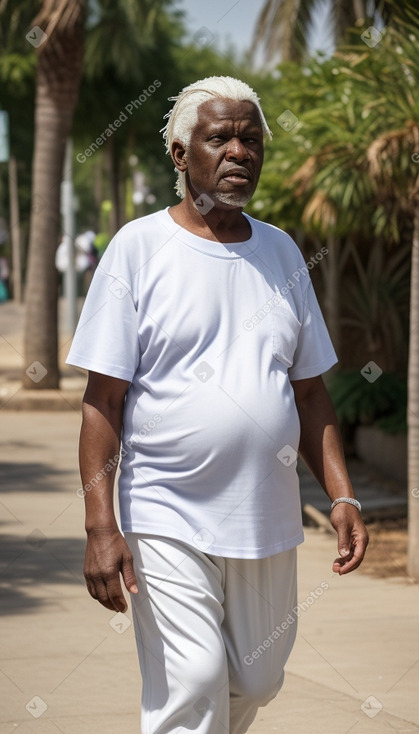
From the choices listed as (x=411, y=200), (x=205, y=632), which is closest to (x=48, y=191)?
(x=411, y=200)

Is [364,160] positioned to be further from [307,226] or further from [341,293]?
[341,293]

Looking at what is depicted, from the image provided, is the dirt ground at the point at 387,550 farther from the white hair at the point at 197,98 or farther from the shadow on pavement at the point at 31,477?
the white hair at the point at 197,98

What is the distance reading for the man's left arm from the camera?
3.22 m

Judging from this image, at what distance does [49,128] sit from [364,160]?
961 centimetres

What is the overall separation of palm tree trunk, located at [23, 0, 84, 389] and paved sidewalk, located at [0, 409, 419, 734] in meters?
8.18

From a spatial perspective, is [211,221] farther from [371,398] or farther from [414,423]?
[371,398]

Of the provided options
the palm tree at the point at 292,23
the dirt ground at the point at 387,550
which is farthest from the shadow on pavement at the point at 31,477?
the palm tree at the point at 292,23

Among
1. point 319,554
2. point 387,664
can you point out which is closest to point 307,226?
point 319,554

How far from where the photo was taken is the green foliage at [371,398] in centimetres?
1208

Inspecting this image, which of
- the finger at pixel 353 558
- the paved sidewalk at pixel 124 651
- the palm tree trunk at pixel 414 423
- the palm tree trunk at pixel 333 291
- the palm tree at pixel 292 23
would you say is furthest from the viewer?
the palm tree at pixel 292 23

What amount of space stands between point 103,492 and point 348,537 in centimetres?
62

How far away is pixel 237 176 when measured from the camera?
308 cm

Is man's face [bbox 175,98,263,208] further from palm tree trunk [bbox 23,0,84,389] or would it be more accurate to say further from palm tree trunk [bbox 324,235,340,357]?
palm tree trunk [bbox 23,0,84,389]

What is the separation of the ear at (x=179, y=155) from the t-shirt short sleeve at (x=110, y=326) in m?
0.28
